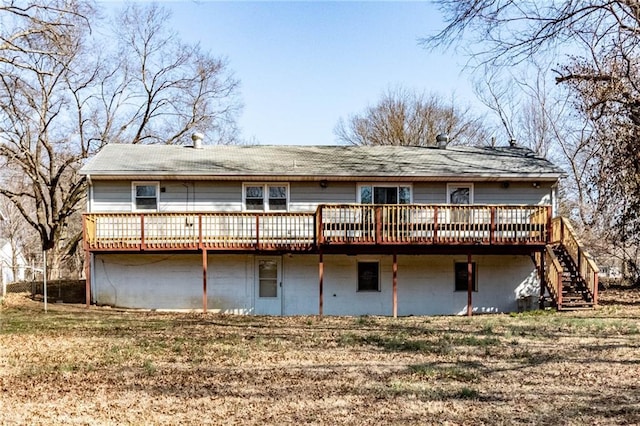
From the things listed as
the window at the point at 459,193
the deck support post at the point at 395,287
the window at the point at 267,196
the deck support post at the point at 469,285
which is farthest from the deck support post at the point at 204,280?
the window at the point at 459,193

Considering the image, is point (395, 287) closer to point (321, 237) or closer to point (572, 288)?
point (321, 237)

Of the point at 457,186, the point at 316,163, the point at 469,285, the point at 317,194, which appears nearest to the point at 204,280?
the point at 317,194

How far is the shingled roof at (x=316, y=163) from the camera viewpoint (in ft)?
52.0

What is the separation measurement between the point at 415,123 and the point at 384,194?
20.3m

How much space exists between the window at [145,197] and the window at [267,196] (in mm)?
2886

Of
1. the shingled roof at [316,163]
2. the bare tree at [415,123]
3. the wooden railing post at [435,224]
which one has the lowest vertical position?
the wooden railing post at [435,224]

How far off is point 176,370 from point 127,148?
1285 cm

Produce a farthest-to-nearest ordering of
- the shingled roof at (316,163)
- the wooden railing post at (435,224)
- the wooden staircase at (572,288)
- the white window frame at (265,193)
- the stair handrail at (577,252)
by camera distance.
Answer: the white window frame at (265,193) < the shingled roof at (316,163) < the wooden railing post at (435,224) < the wooden staircase at (572,288) < the stair handrail at (577,252)

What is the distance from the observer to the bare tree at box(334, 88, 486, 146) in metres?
34.9

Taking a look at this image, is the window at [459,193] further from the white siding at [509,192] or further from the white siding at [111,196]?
the white siding at [111,196]

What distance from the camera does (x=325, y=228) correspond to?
14891 millimetres

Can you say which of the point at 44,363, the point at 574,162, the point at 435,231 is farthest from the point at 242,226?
the point at 574,162

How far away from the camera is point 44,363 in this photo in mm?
8125

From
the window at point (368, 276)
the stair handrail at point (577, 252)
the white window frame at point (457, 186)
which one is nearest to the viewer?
the stair handrail at point (577, 252)
